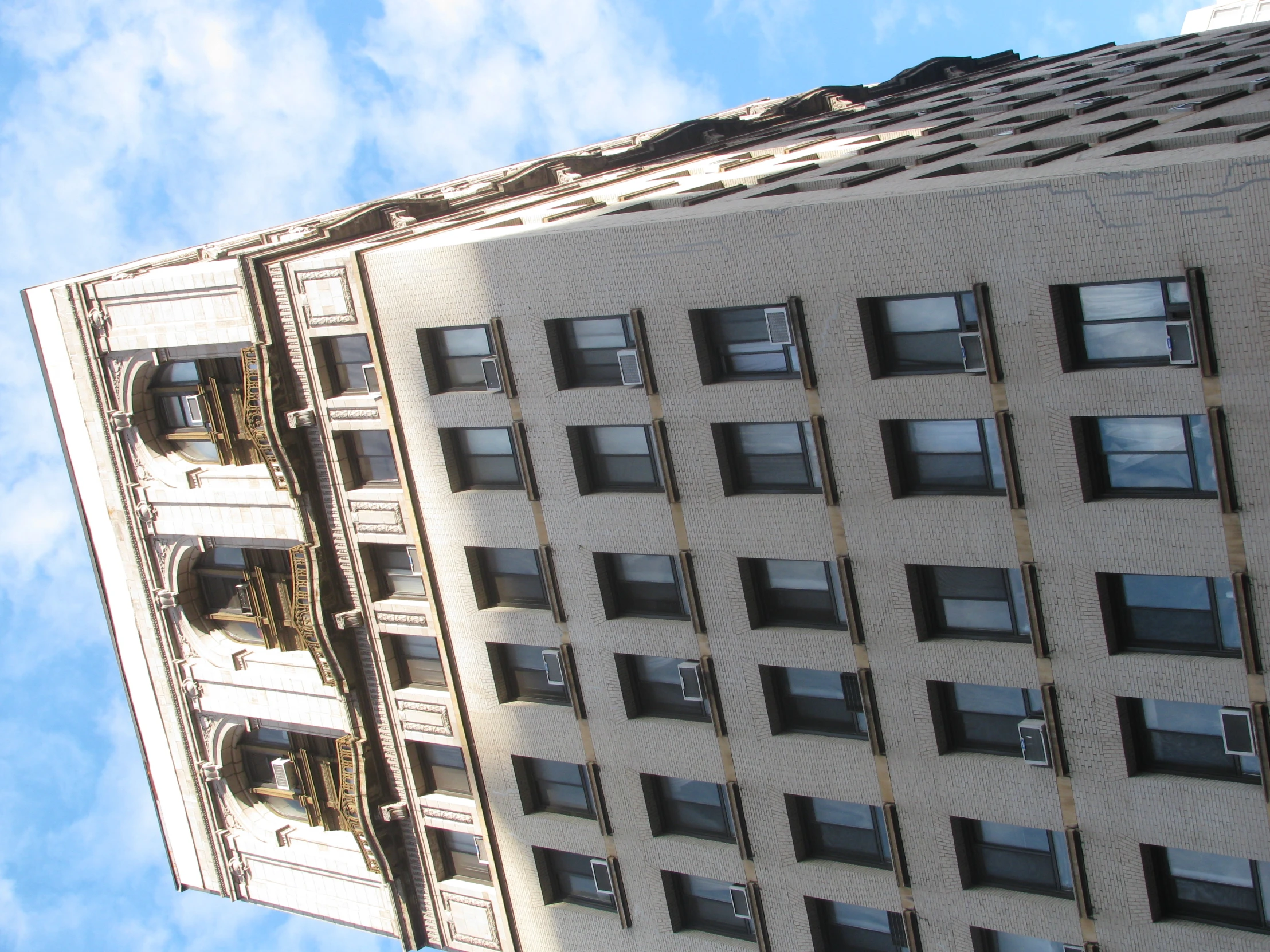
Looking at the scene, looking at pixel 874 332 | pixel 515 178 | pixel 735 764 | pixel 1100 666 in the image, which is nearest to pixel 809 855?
pixel 735 764

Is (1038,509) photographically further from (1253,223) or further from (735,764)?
(735,764)

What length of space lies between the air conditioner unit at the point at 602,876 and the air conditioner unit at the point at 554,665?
3626mm

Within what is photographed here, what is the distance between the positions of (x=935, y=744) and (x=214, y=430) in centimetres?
1843

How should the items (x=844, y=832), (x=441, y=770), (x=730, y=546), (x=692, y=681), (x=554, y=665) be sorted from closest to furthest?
(x=730, y=546), (x=844, y=832), (x=692, y=681), (x=554, y=665), (x=441, y=770)

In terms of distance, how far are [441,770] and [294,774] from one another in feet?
18.2

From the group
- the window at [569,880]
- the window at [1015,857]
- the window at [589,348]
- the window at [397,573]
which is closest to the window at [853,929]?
the window at [1015,857]

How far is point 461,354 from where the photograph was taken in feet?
79.4

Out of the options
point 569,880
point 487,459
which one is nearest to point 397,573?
point 487,459

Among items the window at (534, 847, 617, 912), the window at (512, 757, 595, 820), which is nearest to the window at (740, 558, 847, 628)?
the window at (512, 757, 595, 820)

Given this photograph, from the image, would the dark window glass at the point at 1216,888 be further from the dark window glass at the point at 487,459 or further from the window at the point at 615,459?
the dark window glass at the point at 487,459

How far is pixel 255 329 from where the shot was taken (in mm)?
26281

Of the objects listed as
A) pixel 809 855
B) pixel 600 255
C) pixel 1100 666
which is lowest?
pixel 809 855

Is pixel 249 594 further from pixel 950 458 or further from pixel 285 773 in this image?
pixel 950 458

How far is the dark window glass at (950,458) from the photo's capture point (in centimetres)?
1859
